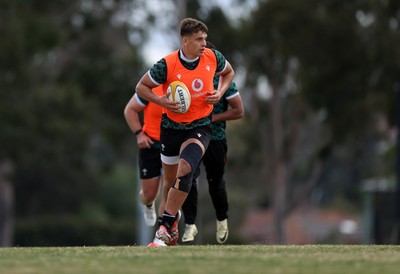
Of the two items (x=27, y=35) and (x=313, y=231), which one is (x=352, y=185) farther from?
(x=27, y=35)

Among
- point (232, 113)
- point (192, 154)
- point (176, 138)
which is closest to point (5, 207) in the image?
point (232, 113)

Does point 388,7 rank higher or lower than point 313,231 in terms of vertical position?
higher

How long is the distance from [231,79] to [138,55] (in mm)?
32704

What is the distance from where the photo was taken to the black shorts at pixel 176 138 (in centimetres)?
1174

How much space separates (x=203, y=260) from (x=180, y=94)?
252 centimetres

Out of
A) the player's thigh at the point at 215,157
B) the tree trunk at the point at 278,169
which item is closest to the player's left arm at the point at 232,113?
the player's thigh at the point at 215,157

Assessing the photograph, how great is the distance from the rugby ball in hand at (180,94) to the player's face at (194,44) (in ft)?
1.15

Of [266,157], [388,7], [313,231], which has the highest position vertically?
[388,7]

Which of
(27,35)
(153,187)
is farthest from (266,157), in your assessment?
(153,187)

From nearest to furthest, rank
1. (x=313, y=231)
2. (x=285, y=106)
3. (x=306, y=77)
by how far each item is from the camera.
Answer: (x=306, y=77), (x=285, y=106), (x=313, y=231)

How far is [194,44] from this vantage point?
11523 millimetres

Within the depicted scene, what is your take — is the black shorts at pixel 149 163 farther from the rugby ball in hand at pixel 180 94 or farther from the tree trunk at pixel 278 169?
the tree trunk at pixel 278 169

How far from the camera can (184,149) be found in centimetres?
1159

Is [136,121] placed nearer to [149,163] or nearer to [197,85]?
[149,163]
